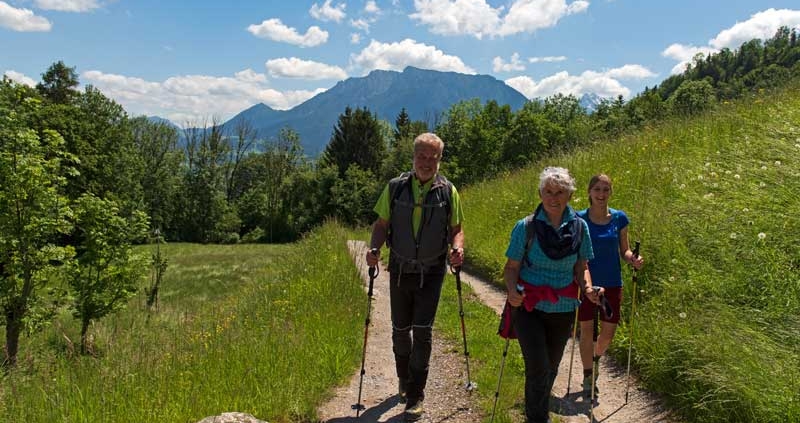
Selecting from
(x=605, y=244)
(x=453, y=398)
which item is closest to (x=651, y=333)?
(x=605, y=244)

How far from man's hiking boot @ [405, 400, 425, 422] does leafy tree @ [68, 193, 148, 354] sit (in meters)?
15.6

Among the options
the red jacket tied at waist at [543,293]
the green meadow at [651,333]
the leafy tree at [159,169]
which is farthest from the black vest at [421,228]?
the leafy tree at [159,169]

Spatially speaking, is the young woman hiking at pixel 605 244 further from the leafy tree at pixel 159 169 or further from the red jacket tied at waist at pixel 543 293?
the leafy tree at pixel 159 169

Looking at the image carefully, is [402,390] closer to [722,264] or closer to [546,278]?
[546,278]

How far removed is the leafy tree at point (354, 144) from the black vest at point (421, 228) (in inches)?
2292

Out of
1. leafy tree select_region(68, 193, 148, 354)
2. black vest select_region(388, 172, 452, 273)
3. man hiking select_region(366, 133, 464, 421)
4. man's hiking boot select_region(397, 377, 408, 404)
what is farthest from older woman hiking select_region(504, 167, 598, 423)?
leafy tree select_region(68, 193, 148, 354)

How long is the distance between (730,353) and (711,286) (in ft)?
4.05

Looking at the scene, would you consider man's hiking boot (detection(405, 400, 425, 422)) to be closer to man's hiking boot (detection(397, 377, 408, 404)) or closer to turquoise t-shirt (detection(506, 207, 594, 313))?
man's hiking boot (detection(397, 377, 408, 404))

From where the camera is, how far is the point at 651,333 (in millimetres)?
5828

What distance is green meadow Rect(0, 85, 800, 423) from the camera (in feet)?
14.6

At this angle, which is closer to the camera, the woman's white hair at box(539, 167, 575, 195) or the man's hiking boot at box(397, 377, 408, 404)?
the woman's white hair at box(539, 167, 575, 195)

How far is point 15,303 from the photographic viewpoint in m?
15.0

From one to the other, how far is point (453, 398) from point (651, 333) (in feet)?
8.13

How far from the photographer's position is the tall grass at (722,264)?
4.26 meters
